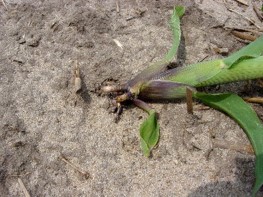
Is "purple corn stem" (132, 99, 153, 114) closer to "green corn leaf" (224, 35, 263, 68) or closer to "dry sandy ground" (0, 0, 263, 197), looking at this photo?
"dry sandy ground" (0, 0, 263, 197)

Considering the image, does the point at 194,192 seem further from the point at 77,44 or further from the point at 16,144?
the point at 77,44

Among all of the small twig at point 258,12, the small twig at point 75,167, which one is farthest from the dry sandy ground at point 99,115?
the small twig at point 258,12

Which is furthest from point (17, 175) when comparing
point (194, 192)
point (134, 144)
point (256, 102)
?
point (256, 102)

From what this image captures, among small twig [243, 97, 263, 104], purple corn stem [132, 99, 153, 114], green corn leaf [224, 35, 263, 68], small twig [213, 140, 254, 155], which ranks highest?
green corn leaf [224, 35, 263, 68]

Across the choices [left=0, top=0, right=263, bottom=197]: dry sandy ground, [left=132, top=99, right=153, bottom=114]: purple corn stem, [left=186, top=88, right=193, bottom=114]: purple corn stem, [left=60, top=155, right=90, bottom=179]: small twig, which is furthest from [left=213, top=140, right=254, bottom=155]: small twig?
[left=60, top=155, right=90, bottom=179]: small twig

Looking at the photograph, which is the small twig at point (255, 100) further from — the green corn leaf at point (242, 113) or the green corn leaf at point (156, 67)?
the green corn leaf at point (156, 67)

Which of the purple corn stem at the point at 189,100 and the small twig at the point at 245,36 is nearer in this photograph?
the purple corn stem at the point at 189,100

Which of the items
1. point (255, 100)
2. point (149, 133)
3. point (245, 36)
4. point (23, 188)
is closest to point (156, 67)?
point (149, 133)

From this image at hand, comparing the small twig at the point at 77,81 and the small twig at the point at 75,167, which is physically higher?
the small twig at the point at 77,81

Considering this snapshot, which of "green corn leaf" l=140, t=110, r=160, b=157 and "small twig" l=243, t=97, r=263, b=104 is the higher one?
"green corn leaf" l=140, t=110, r=160, b=157
